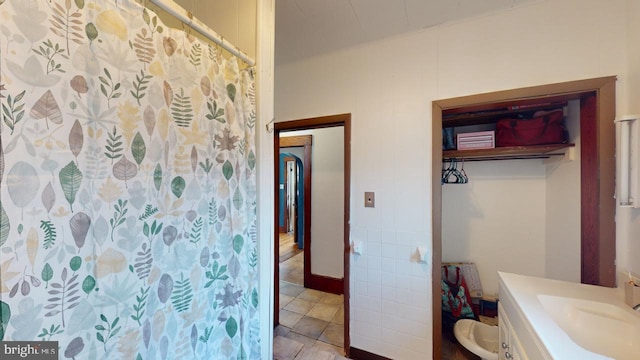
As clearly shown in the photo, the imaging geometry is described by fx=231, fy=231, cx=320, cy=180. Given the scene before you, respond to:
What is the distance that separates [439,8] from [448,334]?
8.28 feet

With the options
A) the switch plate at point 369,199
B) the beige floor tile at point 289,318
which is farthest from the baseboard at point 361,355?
the switch plate at point 369,199

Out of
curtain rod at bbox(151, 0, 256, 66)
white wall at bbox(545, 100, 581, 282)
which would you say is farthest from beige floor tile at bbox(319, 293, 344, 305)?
curtain rod at bbox(151, 0, 256, 66)

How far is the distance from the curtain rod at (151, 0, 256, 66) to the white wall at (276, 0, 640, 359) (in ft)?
3.13

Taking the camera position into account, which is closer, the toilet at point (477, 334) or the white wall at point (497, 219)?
the toilet at point (477, 334)

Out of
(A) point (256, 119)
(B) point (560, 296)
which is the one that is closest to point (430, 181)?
(B) point (560, 296)

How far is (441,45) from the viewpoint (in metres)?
1.57

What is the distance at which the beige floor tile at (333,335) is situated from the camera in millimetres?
2006

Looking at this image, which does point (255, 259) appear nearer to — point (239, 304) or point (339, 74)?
point (239, 304)

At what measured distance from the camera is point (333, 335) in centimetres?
210

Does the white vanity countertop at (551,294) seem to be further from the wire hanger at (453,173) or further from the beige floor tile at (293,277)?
the beige floor tile at (293,277)

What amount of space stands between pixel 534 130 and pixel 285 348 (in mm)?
2675

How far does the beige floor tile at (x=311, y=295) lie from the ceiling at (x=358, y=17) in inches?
106

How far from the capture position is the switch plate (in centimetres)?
177

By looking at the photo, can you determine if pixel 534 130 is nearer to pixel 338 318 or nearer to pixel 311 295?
pixel 338 318
